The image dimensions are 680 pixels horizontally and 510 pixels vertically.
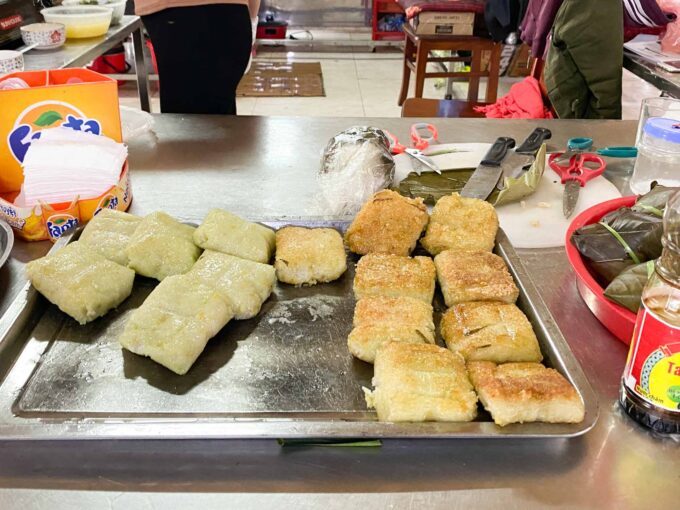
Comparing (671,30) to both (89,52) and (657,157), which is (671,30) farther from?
(89,52)

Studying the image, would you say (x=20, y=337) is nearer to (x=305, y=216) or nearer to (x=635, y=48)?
(x=305, y=216)

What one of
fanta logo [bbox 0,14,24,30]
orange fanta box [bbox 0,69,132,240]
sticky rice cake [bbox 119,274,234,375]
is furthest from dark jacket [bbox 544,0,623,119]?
fanta logo [bbox 0,14,24,30]

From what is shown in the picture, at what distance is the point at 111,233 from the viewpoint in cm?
128

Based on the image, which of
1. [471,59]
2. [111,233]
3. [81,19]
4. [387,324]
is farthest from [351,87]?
[387,324]

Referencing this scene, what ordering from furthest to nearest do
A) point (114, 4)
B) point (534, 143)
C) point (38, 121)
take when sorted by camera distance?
point (114, 4), point (534, 143), point (38, 121)

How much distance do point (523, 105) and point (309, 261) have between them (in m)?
1.86

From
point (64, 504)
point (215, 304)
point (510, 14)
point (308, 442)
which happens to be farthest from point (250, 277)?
point (510, 14)

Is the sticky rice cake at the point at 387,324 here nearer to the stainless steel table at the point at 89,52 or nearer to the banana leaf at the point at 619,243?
the banana leaf at the point at 619,243

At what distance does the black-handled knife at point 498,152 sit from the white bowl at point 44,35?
2.05 metres

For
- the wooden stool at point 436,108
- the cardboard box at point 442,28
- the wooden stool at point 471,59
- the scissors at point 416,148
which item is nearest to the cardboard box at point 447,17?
the cardboard box at point 442,28

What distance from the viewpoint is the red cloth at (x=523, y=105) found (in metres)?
2.66

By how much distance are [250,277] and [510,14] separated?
154 inches

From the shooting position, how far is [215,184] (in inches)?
66.7

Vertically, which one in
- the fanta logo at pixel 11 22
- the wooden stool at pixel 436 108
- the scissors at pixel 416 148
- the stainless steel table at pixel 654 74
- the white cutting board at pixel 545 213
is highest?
the fanta logo at pixel 11 22
